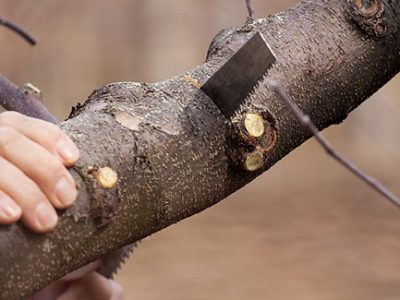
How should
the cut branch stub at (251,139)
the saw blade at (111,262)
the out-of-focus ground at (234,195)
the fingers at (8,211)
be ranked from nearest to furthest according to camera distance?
the fingers at (8,211)
the cut branch stub at (251,139)
the saw blade at (111,262)
the out-of-focus ground at (234,195)

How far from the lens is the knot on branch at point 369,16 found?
1001 millimetres

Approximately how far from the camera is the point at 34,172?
31.7 inches

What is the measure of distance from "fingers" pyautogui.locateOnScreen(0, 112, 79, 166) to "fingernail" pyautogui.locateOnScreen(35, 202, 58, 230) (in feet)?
0.17

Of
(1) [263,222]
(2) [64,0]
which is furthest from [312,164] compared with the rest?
(2) [64,0]

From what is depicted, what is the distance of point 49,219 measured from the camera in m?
0.78

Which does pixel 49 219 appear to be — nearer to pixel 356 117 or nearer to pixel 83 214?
pixel 83 214

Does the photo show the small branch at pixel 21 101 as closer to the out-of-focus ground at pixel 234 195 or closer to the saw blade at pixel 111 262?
the saw blade at pixel 111 262

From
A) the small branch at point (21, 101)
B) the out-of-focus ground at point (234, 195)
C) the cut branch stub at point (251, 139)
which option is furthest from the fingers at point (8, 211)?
the out-of-focus ground at point (234, 195)

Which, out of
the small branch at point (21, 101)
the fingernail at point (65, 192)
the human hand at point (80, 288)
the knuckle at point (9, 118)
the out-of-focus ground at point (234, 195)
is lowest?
the fingernail at point (65, 192)

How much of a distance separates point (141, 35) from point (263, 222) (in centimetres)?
194

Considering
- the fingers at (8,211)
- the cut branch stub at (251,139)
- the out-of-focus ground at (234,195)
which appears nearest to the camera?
the fingers at (8,211)

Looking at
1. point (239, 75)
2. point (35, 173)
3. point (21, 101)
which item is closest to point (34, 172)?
point (35, 173)

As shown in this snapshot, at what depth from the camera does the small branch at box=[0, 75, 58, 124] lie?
1.32 meters

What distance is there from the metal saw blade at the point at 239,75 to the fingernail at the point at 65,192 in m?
0.19
